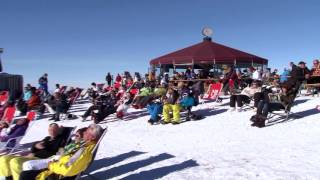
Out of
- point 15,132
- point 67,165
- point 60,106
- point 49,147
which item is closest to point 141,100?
point 60,106

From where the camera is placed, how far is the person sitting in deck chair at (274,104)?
32.9ft

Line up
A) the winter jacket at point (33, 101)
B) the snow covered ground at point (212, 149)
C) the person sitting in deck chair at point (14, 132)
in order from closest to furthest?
the snow covered ground at point (212, 149)
the person sitting in deck chair at point (14, 132)
the winter jacket at point (33, 101)

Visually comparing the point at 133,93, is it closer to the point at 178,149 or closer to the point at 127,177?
the point at 178,149

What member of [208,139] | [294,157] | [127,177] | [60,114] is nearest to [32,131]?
[60,114]

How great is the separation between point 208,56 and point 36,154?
18161 millimetres

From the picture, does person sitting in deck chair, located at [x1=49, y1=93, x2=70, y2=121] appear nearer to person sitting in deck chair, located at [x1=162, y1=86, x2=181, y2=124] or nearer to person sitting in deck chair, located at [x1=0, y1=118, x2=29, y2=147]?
person sitting in deck chair, located at [x1=162, y1=86, x2=181, y2=124]

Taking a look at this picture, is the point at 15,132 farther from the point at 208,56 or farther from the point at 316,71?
the point at 208,56

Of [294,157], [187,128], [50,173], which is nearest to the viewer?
[50,173]

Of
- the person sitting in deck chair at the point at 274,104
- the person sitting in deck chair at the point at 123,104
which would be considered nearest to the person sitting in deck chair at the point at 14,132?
the person sitting in deck chair at the point at 123,104

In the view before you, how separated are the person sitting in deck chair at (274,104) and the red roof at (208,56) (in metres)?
12.1

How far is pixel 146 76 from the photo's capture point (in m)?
23.0

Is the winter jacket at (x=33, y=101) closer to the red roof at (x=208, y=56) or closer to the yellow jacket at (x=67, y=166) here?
the yellow jacket at (x=67, y=166)

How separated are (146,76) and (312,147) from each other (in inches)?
631

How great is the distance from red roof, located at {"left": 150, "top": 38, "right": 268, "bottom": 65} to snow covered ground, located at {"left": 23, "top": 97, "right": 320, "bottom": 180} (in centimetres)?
1109
